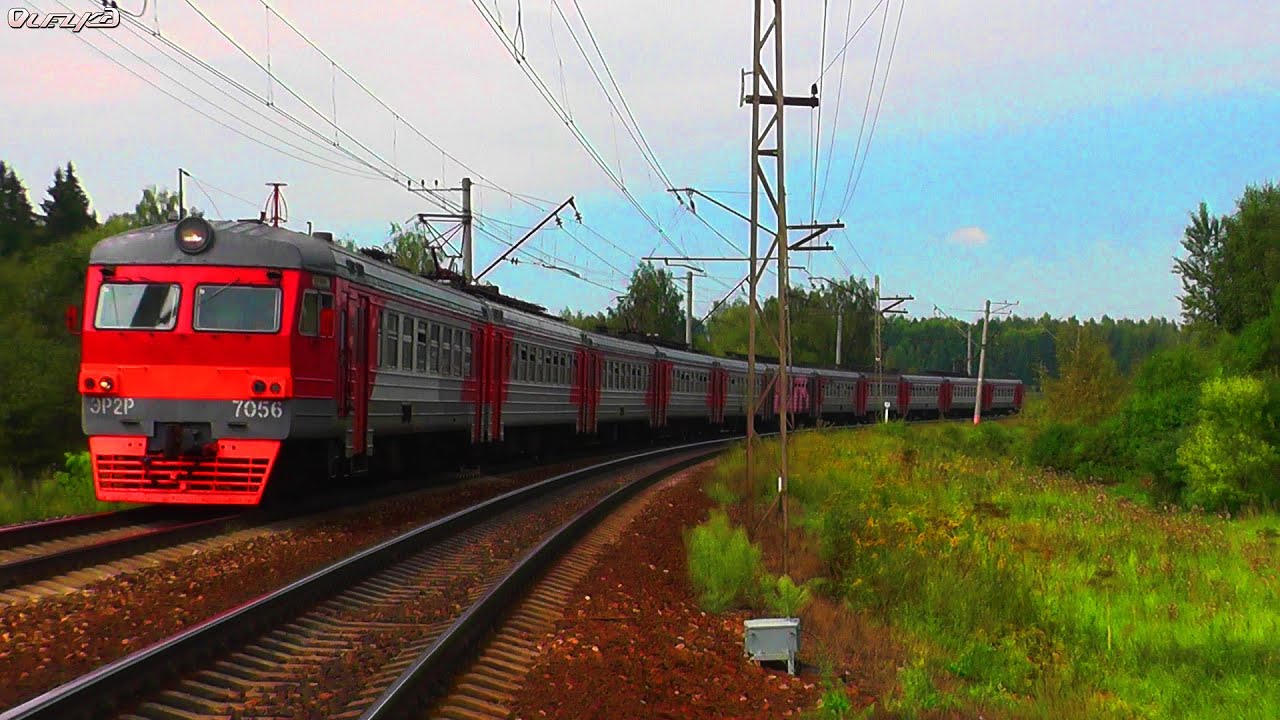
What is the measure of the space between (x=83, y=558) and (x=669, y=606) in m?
4.89

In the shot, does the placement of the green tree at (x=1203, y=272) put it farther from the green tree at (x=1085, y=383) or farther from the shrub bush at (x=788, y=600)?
the shrub bush at (x=788, y=600)

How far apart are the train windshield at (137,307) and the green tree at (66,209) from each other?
6507 cm

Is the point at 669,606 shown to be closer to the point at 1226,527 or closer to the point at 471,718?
the point at 471,718

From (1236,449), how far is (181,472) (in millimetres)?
23147

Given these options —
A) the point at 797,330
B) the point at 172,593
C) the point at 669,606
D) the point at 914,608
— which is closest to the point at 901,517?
the point at 914,608

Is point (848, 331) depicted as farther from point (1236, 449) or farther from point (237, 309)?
point (237, 309)

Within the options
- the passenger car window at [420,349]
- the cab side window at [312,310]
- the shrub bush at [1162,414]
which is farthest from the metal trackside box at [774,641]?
the shrub bush at [1162,414]

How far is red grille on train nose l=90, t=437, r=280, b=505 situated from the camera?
13070mm

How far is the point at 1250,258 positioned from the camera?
58.2 m

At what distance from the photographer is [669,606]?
998 cm

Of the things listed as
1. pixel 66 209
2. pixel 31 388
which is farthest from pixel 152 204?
pixel 31 388

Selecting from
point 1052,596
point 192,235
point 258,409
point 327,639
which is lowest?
point 1052,596

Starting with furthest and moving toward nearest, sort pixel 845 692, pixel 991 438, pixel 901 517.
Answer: pixel 991 438, pixel 901 517, pixel 845 692

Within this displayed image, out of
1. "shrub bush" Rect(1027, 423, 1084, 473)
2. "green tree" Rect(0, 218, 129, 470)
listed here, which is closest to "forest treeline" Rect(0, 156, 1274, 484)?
"green tree" Rect(0, 218, 129, 470)
